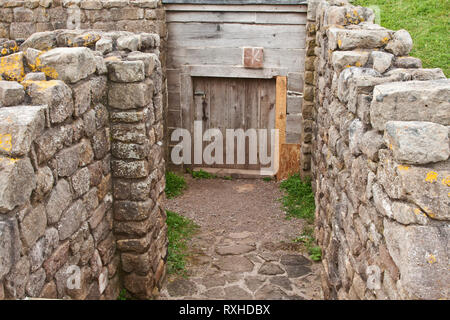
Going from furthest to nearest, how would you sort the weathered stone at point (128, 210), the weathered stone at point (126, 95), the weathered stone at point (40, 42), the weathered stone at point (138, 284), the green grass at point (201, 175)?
the green grass at point (201, 175) < the weathered stone at point (138, 284) < the weathered stone at point (128, 210) < the weathered stone at point (126, 95) < the weathered stone at point (40, 42)

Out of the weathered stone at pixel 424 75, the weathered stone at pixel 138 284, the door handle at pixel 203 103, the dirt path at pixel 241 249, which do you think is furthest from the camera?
the door handle at pixel 203 103

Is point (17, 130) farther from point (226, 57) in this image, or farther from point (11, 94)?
point (226, 57)

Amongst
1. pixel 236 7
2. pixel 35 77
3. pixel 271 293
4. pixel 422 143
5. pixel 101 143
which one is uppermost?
pixel 236 7

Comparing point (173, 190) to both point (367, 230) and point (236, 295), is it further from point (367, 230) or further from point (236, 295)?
point (367, 230)

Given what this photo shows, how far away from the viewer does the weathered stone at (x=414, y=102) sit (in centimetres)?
234

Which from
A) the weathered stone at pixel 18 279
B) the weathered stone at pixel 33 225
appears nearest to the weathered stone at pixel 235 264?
the weathered stone at pixel 33 225

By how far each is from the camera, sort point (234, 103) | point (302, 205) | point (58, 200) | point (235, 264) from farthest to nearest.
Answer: point (234, 103)
point (302, 205)
point (235, 264)
point (58, 200)

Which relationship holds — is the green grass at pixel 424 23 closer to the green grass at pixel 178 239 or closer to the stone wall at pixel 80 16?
the stone wall at pixel 80 16

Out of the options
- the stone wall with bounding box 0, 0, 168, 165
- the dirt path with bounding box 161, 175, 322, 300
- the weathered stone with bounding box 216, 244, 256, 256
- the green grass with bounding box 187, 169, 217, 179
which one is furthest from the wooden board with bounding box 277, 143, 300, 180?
the stone wall with bounding box 0, 0, 168, 165

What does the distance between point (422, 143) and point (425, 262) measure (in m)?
0.54

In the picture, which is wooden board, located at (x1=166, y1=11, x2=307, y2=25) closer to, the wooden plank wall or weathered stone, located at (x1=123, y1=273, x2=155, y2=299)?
the wooden plank wall

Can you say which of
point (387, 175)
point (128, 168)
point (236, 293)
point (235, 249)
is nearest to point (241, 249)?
point (235, 249)

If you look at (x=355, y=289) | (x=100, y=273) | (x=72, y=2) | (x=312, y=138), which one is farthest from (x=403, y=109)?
(x=72, y=2)

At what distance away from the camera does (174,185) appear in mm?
8195
